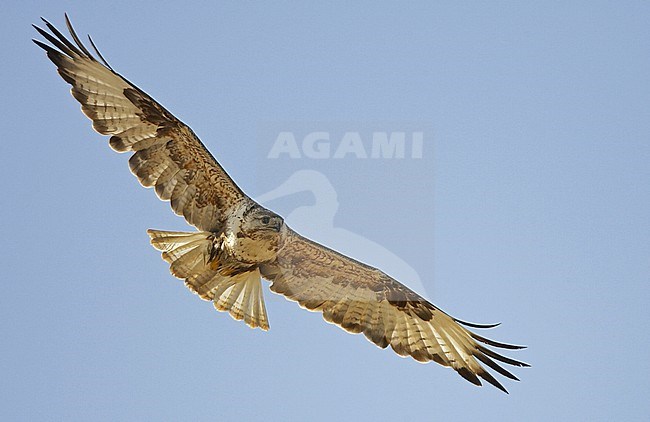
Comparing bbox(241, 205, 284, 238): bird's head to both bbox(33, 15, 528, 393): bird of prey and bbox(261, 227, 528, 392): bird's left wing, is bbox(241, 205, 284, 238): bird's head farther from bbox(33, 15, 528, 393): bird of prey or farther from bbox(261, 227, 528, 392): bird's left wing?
bbox(261, 227, 528, 392): bird's left wing

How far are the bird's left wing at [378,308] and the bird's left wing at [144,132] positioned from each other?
3.46ft

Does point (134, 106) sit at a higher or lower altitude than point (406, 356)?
higher

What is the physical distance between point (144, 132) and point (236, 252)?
1.54m

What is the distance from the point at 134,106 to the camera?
41.8 feet

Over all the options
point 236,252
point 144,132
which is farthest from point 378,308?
point 144,132

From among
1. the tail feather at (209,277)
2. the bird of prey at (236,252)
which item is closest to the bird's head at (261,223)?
the bird of prey at (236,252)

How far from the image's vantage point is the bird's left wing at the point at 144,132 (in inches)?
497

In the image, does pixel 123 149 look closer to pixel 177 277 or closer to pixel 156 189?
pixel 156 189

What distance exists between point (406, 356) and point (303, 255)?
1.55 metres

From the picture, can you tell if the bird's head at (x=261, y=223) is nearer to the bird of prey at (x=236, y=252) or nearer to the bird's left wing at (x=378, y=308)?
the bird of prey at (x=236, y=252)

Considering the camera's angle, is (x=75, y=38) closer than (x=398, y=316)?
Yes

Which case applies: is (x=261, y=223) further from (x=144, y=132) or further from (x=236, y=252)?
(x=144, y=132)

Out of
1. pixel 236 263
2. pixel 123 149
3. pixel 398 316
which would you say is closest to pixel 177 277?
pixel 236 263

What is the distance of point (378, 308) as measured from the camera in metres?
13.4
